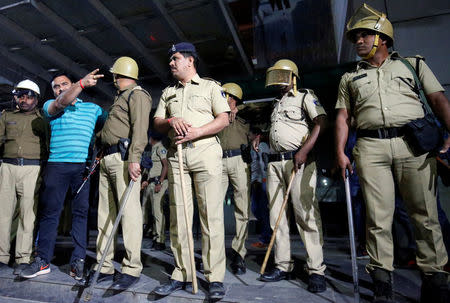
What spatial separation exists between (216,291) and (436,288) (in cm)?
154

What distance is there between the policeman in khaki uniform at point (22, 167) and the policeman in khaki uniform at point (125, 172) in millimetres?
1163

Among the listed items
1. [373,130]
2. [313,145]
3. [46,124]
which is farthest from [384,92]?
[46,124]

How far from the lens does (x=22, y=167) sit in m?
3.19

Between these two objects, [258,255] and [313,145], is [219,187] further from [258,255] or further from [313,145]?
[258,255]

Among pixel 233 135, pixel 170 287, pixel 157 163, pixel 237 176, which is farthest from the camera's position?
pixel 157 163

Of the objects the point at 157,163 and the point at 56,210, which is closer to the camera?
the point at 56,210

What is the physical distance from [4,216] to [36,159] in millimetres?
738

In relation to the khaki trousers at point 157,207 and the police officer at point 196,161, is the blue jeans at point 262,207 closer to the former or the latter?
the khaki trousers at point 157,207

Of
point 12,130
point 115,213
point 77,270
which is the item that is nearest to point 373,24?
point 115,213

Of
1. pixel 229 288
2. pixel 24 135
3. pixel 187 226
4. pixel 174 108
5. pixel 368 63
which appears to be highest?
pixel 368 63

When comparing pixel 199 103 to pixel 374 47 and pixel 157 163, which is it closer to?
pixel 374 47

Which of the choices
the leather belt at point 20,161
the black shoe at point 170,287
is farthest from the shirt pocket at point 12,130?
the black shoe at point 170,287

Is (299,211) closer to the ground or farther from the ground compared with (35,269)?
farther from the ground

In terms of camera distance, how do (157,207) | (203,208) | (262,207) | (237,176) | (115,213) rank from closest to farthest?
(203,208) < (115,213) < (237,176) < (157,207) < (262,207)
